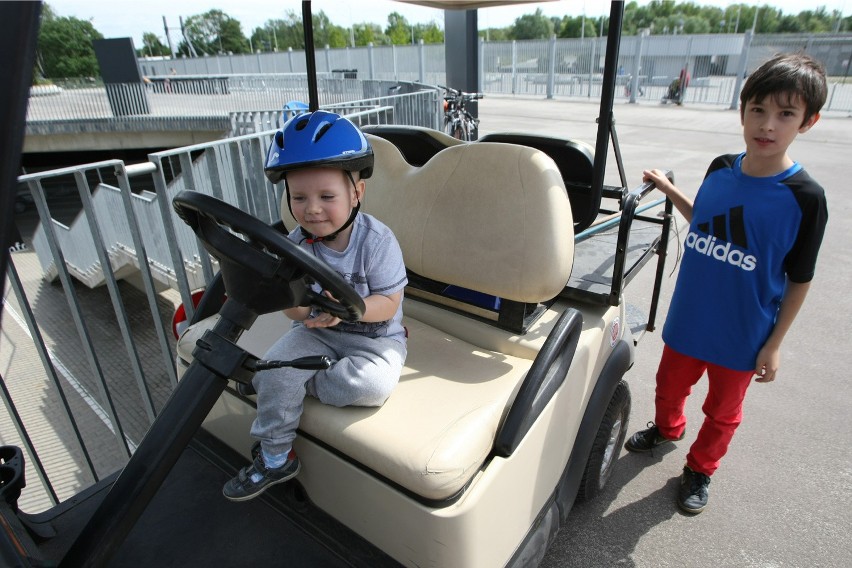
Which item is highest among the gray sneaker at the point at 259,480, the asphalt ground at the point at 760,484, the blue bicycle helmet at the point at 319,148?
the blue bicycle helmet at the point at 319,148

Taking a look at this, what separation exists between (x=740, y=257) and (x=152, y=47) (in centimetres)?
7599

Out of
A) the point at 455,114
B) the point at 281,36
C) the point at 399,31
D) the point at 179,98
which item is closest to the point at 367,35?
the point at 399,31

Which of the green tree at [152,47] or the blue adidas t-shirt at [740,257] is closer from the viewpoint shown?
the blue adidas t-shirt at [740,257]

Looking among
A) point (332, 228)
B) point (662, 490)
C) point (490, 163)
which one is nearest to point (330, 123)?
point (332, 228)

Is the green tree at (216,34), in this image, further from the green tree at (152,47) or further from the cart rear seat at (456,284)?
the cart rear seat at (456,284)

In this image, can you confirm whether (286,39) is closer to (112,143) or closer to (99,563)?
(112,143)

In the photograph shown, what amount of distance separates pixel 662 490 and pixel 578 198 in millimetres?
1282

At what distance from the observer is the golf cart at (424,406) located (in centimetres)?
129

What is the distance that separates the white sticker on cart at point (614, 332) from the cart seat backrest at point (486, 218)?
0.38 m

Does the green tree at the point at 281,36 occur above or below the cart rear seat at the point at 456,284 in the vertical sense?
above

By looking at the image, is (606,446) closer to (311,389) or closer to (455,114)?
(311,389)

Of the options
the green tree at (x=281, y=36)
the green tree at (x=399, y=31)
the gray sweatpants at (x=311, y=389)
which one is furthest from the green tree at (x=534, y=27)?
the gray sweatpants at (x=311, y=389)

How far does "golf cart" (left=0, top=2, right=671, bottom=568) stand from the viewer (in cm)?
129

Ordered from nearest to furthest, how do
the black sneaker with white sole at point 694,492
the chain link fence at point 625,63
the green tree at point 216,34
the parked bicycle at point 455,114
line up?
1. the black sneaker with white sole at point 694,492
2. the parked bicycle at point 455,114
3. the chain link fence at point 625,63
4. the green tree at point 216,34
